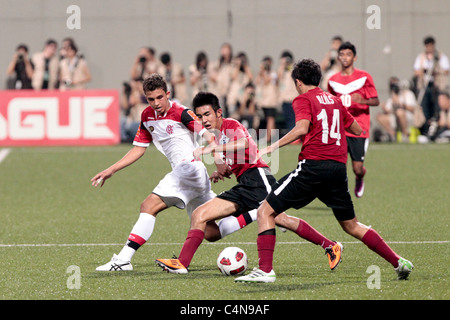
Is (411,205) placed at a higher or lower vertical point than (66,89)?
lower

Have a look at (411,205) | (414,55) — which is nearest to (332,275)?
(411,205)

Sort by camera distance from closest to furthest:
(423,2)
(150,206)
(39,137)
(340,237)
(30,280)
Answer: (30,280), (150,206), (340,237), (39,137), (423,2)

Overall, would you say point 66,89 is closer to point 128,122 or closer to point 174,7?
point 128,122

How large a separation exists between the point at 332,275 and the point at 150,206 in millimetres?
1716

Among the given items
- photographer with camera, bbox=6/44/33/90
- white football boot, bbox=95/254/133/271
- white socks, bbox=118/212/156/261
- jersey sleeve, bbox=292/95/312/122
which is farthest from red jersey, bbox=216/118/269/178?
photographer with camera, bbox=6/44/33/90

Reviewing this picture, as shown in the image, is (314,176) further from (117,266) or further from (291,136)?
(117,266)

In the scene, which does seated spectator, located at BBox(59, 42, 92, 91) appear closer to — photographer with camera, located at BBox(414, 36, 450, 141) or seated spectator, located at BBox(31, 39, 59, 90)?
seated spectator, located at BBox(31, 39, 59, 90)

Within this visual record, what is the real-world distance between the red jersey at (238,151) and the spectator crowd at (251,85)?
14.3m

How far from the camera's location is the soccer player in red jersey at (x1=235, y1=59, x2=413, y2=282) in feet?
22.7

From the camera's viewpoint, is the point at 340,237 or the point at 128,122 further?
the point at 128,122

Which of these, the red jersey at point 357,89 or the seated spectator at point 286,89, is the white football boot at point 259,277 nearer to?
the red jersey at point 357,89

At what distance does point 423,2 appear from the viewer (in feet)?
84.7

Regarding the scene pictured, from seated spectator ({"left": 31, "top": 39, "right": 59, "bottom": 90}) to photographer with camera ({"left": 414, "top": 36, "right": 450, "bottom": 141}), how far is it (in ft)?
29.6

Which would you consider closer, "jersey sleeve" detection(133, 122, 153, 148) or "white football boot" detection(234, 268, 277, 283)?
"white football boot" detection(234, 268, 277, 283)
